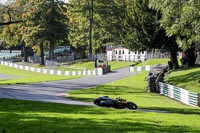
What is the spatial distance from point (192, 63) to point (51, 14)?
39.6m

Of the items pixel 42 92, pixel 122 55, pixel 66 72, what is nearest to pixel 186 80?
pixel 42 92

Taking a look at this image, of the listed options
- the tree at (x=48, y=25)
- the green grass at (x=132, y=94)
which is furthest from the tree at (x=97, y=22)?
the green grass at (x=132, y=94)

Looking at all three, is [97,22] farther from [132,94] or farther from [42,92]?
[42,92]

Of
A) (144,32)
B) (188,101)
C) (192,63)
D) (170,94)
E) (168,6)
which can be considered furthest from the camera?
(192,63)

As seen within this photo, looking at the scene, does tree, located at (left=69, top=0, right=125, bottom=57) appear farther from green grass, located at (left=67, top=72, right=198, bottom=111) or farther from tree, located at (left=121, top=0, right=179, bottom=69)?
green grass, located at (left=67, top=72, right=198, bottom=111)

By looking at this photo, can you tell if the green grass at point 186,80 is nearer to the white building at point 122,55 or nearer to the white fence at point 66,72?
the white fence at point 66,72

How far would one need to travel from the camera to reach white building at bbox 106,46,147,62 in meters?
83.2

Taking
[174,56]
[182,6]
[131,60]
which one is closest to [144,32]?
[174,56]

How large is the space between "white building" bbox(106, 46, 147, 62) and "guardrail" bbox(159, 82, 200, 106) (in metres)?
45.0

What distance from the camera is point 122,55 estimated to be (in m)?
88.4

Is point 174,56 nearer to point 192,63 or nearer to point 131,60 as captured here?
point 192,63

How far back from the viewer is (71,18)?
316 feet

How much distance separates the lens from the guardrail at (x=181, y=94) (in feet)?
97.5

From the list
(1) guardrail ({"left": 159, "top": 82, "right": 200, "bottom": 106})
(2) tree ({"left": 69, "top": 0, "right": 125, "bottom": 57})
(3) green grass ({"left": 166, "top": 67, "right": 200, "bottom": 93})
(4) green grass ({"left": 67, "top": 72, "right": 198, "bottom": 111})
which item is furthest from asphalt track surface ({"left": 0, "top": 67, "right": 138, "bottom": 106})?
(2) tree ({"left": 69, "top": 0, "right": 125, "bottom": 57})
